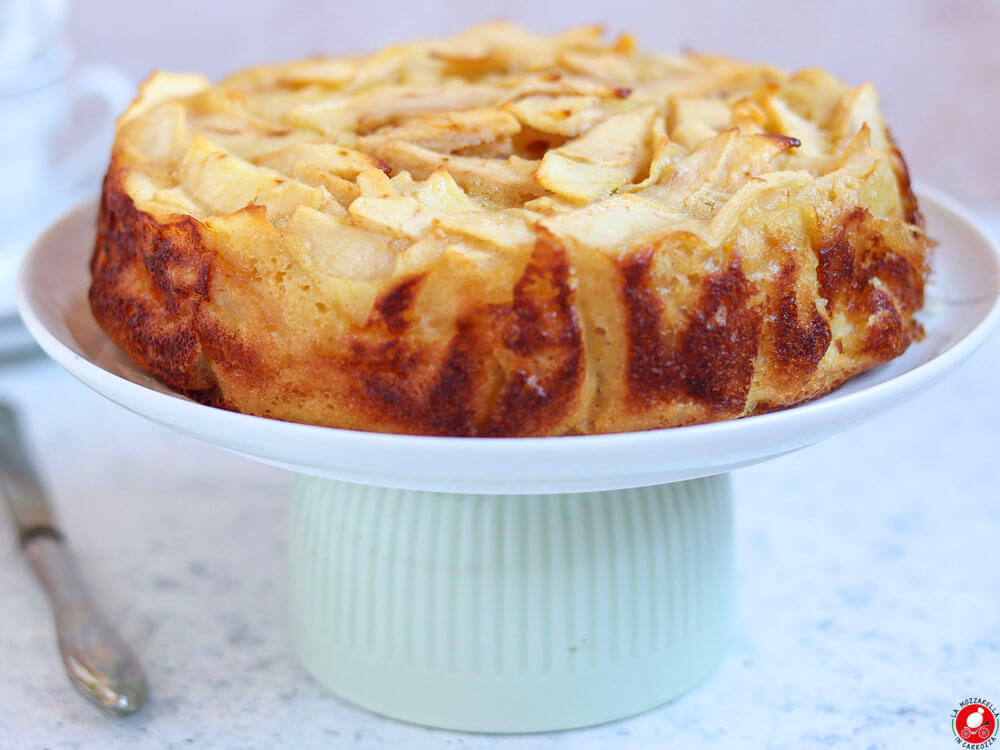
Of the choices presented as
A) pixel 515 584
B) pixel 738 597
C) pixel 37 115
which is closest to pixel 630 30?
pixel 37 115

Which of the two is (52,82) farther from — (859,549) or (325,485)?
(859,549)

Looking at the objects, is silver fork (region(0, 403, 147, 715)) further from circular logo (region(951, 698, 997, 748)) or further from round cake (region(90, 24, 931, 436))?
circular logo (region(951, 698, 997, 748))

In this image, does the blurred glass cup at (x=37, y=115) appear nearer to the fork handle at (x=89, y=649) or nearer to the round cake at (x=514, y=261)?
the fork handle at (x=89, y=649)

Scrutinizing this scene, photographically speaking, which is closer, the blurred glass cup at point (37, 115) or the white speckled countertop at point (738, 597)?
the white speckled countertop at point (738, 597)

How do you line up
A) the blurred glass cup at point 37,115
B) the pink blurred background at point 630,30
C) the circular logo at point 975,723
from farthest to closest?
the pink blurred background at point 630,30 < the blurred glass cup at point 37,115 < the circular logo at point 975,723

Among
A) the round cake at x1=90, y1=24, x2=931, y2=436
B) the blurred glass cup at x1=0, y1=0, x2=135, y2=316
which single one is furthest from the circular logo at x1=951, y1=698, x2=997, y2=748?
the blurred glass cup at x1=0, y1=0, x2=135, y2=316

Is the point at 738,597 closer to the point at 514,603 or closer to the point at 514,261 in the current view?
the point at 514,603

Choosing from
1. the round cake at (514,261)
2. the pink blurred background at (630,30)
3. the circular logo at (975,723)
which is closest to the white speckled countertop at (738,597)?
the circular logo at (975,723)
